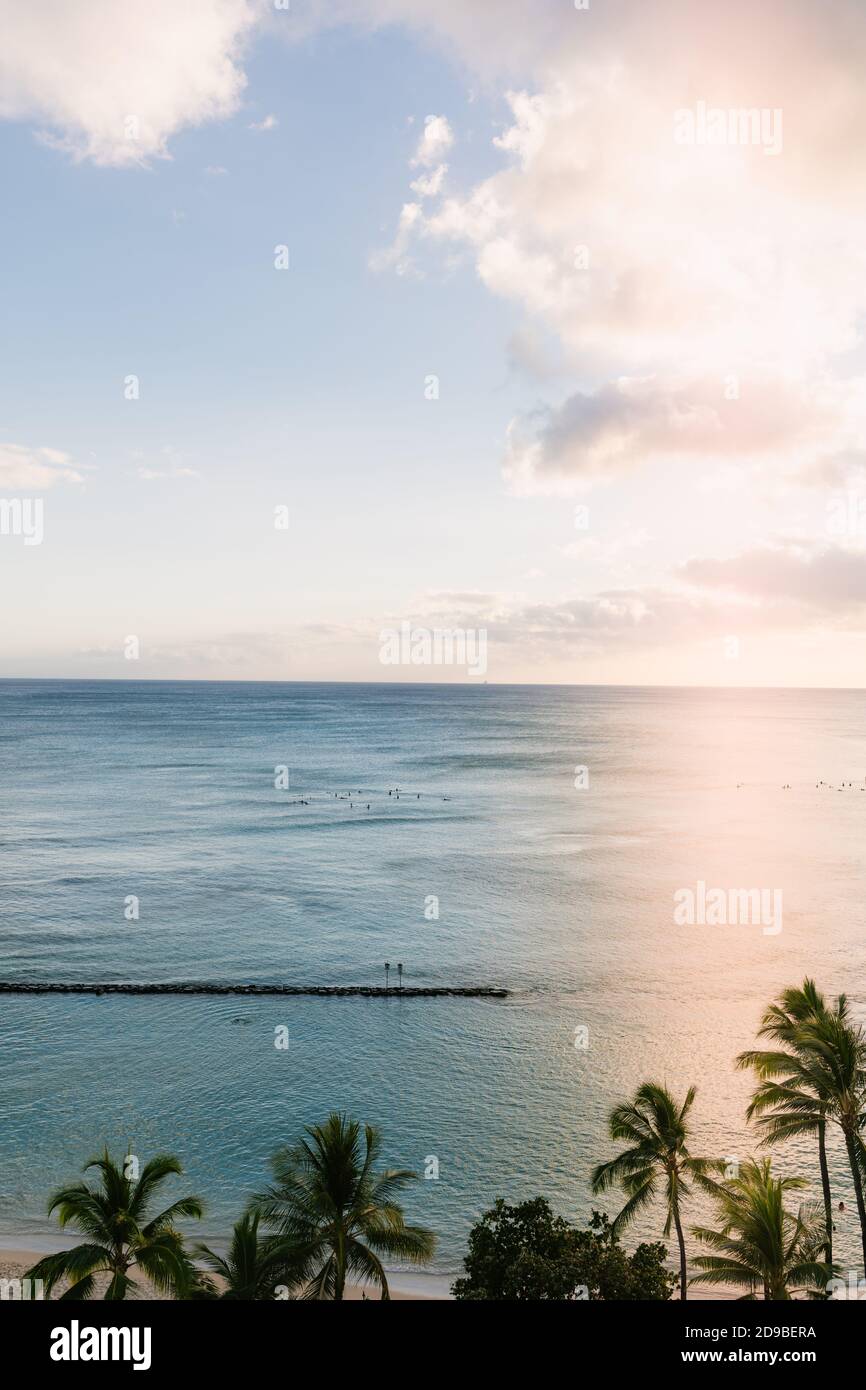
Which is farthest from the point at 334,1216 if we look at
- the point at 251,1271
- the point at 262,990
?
the point at 262,990

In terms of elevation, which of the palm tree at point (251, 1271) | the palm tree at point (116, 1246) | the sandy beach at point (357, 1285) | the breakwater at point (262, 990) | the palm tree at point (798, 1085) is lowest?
the sandy beach at point (357, 1285)

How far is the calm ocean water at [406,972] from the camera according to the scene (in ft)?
138

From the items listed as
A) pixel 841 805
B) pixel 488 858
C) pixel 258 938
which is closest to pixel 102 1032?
pixel 258 938

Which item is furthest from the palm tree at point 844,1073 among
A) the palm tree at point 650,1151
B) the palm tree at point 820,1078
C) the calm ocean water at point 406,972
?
the calm ocean water at point 406,972

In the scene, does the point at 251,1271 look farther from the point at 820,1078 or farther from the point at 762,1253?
the point at 820,1078

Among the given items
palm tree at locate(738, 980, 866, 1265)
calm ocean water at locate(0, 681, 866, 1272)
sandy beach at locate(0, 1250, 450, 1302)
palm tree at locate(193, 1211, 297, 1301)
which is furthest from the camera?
calm ocean water at locate(0, 681, 866, 1272)

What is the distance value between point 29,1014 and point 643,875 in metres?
64.5

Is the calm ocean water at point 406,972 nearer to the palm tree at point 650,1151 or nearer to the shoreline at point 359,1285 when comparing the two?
the shoreline at point 359,1285

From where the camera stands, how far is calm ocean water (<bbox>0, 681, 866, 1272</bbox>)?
41938 mm

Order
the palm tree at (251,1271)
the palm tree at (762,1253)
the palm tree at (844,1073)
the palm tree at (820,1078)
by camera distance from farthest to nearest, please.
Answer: the palm tree at (820,1078) → the palm tree at (844,1073) → the palm tree at (251,1271) → the palm tree at (762,1253)

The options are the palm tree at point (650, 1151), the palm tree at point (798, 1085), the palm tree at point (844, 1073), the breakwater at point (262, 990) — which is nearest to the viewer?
the palm tree at point (844, 1073)

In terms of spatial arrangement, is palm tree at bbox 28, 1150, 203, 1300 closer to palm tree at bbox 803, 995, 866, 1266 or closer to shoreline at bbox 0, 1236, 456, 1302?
Answer: shoreline at bbox 0, 1236, 456, 1302

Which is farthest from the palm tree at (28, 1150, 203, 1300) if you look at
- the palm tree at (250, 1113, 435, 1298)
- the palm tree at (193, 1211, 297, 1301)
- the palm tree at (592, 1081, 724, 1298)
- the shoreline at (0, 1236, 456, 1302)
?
the palm tree at (592, 1081, 724, 1298)
